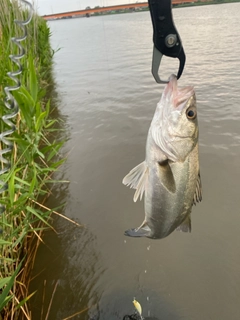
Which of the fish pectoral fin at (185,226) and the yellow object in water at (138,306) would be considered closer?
the fish pectoral fin at (185,226)

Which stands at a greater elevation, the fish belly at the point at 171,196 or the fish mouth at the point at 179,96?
the fish mouth at the point at 179,96

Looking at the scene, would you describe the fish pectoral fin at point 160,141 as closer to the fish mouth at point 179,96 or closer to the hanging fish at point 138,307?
the fish mouth at point 179,96

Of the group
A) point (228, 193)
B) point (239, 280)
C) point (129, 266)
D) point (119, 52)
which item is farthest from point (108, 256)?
point (119, 52)

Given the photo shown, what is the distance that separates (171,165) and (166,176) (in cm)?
8

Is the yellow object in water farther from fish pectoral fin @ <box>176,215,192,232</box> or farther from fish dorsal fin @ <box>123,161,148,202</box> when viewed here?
fish dorsal fin @ <box>123,161,148,202</box>

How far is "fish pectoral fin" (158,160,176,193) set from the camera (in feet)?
6.90

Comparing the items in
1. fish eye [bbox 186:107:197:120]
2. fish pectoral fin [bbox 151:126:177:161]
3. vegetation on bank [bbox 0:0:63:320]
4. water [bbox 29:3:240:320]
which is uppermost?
fish eye [bbox 186:107:197:120]

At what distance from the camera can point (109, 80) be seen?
12.2 metres

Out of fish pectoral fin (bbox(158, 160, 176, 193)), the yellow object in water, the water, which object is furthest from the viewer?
the water

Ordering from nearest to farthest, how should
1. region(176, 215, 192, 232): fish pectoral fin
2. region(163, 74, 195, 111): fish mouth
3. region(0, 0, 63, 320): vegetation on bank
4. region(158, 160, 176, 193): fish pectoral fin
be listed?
region(163, 74, 195, 111): fish mouth
region(158, 160, 176, 193): fish pectoral fin
region(176, 215, 192, 232): fish pectoral fin
region(0, 0, 63, 320): vegetation on bank

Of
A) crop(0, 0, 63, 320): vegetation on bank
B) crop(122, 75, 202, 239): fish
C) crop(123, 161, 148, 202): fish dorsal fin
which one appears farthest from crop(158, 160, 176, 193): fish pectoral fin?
crop(0, 0, 63, 320): vegetation on bank

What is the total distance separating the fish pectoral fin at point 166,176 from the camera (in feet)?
6.90

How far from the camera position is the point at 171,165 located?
2.11 m

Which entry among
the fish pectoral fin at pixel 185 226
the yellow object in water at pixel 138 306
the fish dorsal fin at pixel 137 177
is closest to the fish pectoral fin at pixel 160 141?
the fish dorsal fin at pixel 137 177
